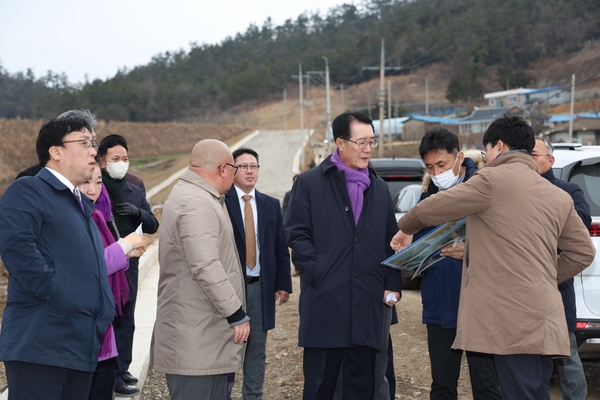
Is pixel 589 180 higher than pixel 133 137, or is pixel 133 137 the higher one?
pixel 589 180

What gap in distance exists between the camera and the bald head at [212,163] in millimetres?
3906

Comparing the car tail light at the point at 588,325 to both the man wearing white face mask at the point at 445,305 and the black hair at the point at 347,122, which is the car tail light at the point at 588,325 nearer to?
the man wearing white face mask at the point at 445,305

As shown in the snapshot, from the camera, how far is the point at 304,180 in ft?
14.9

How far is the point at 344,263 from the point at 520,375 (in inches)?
50.8

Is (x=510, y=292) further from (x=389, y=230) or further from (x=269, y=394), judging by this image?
(x=269, y=394)

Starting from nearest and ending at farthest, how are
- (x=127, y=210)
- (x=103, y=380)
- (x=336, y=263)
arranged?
(x=103, y=380)
(x=336, y=263)
(x=127, y=210)

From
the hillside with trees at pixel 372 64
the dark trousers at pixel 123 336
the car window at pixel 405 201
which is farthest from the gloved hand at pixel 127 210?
the hillside with trees at pixel 372 64

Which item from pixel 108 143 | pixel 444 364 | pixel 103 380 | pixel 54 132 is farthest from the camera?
pixel 108 143

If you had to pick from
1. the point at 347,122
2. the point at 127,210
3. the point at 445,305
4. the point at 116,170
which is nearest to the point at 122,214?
the point at 127,210

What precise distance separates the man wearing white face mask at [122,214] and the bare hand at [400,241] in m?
1.92

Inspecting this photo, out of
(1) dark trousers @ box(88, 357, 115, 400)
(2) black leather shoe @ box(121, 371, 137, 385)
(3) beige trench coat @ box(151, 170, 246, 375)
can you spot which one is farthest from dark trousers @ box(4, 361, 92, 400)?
(2) black leather shoe @ box(121, 371, 137, 385)

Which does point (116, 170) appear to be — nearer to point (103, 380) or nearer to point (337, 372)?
point (103, 380)

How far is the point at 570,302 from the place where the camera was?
4492 mm

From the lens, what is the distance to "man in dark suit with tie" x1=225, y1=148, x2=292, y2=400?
5191 millimetres
